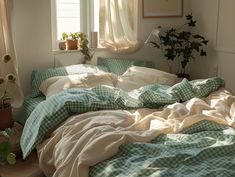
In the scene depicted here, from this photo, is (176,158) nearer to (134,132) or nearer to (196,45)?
(134,132)

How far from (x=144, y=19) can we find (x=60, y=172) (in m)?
2.60

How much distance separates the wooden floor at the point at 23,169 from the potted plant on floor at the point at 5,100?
0.35 meters

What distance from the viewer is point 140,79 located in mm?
3191

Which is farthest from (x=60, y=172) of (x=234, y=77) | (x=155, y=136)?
(x=234, y=77)

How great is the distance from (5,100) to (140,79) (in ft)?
4.21

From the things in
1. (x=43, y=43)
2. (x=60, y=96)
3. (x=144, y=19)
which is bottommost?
(x=60, y=96)

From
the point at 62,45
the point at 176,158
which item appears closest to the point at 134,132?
the point at 176,158

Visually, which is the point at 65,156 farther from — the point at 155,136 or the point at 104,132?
the point at 155,136

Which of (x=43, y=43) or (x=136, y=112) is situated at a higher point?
(x=43, y=43)

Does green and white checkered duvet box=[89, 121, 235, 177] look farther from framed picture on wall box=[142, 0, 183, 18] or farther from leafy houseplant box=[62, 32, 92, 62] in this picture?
framed picture on wall box=[142, 0, 183, 18]

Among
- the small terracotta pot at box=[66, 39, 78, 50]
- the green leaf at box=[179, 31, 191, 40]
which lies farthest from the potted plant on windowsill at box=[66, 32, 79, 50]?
the green leaf at box=[179, 31, 191, 40]

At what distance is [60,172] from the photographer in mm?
1715

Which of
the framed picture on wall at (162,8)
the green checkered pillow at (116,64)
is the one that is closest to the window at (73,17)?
the green checkered pillow at (116,64)

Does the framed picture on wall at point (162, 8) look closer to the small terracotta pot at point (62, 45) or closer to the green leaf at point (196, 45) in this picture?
the green leaf at point (196, 45)
